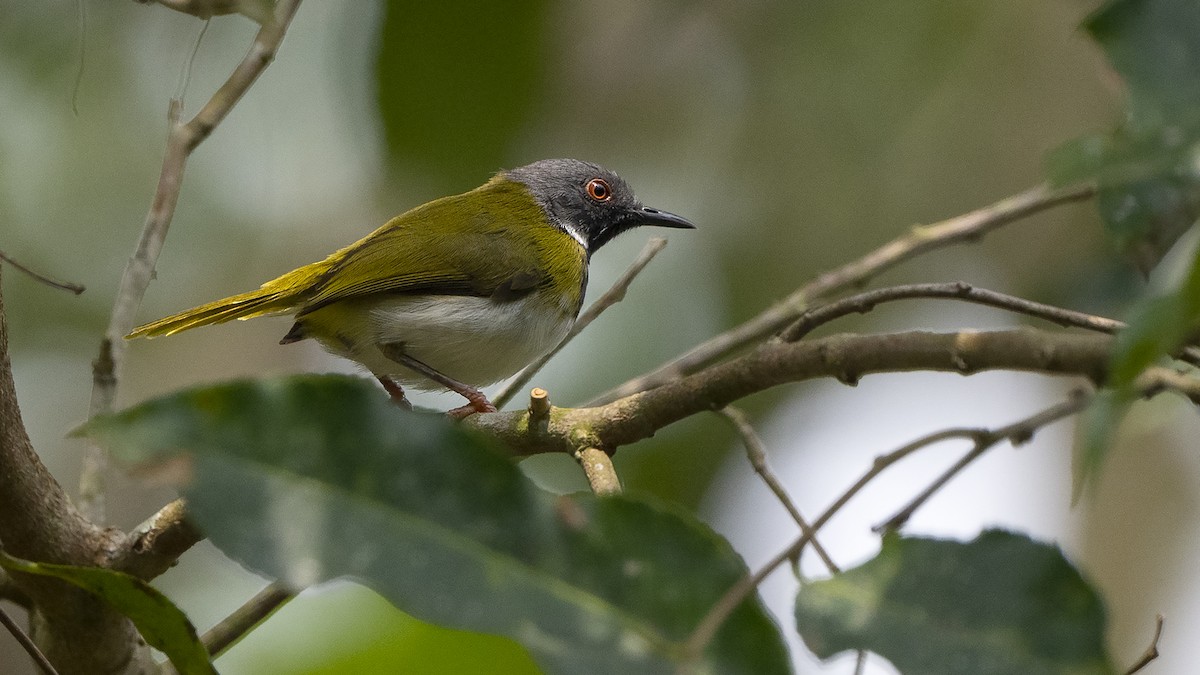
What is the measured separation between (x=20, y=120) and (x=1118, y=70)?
6.56m

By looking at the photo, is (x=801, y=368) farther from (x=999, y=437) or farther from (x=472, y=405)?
(x=472, y=405)

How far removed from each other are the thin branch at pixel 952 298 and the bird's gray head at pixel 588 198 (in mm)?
2970

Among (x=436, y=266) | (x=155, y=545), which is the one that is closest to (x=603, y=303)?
(x=436, y=266)

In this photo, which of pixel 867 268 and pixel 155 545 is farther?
pixel 867 268

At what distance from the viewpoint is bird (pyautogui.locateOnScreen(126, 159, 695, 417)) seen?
13.3ft

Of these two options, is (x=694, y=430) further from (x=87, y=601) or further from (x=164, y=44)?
(x=87, y=601)

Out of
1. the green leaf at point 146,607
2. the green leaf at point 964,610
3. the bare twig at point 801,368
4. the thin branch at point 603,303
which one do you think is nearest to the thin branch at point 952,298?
the bare twig at point 801,368

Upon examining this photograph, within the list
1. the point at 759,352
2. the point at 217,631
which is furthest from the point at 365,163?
the point at 759,352

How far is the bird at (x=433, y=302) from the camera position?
407 centimetres

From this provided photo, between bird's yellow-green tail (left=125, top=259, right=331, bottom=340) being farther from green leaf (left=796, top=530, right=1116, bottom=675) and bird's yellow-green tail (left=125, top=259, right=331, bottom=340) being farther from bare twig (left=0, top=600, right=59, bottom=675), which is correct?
green leaf (left=796, top=530, right=1116, bottom=675)

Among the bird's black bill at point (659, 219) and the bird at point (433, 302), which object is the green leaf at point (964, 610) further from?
the bird's black bill at point (659, 219)

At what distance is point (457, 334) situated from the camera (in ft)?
13.6

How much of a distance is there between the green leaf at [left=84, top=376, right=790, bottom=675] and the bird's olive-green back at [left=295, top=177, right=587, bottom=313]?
8.35ft

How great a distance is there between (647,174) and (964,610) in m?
6.31
